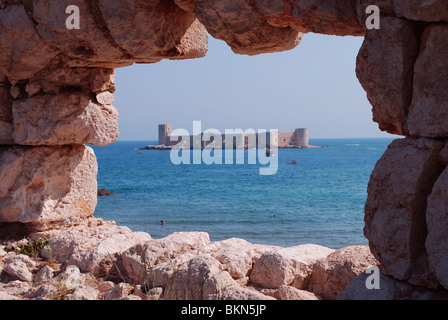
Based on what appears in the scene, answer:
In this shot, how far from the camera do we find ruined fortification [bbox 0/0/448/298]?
278 centimetres

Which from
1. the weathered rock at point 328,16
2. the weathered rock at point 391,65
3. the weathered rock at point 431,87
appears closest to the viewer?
the weathered rock at point 431,87

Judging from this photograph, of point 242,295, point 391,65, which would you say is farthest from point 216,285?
point 391,65

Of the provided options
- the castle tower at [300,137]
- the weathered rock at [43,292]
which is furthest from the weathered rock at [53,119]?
the castle tower at [300,137]

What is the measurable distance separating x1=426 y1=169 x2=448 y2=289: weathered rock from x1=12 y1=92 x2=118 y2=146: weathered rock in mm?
3990

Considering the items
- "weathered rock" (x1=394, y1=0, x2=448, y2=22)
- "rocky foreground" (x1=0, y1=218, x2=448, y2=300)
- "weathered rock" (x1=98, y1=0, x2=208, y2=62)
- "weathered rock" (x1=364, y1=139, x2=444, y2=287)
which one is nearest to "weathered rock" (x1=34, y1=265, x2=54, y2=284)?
"rocky foreground" (x1=0, y1=218, x2=448, y2=300)

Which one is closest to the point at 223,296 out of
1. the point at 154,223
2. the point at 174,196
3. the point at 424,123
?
the point at 424,123

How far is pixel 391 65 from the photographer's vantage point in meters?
2.90

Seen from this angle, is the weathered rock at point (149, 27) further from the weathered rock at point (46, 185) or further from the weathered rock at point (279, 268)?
the weathered rock at point (279, 268)

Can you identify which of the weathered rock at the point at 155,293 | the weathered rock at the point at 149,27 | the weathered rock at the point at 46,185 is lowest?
the weathered rock at the point at 155,293

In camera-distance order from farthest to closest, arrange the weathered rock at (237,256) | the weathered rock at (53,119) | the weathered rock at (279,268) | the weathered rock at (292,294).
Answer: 1. the weathered rock at (53,119)
2. the weathered rock at (237,256)
3. the weathered rock at (279,268)
4. the weathered rock at (292,294)

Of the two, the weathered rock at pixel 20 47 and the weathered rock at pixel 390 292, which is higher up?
the weathered rock at pixel 20 47

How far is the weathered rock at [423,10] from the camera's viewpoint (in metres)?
2.64

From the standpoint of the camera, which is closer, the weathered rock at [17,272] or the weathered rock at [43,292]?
the weathered rock at [43,292]

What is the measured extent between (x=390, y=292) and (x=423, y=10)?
1697mm
